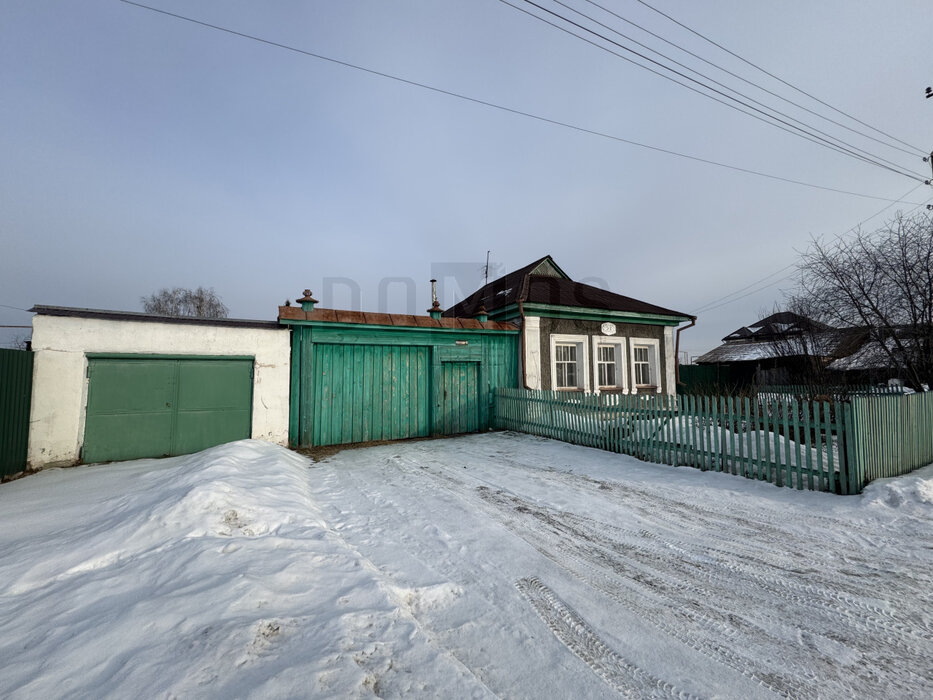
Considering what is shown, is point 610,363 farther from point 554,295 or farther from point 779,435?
point 779,435

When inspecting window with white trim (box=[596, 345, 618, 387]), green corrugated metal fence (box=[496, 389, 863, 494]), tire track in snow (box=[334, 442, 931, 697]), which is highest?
window with white trim (box=[596, 345, 618, 387])

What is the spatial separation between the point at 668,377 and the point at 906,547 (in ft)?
35.7

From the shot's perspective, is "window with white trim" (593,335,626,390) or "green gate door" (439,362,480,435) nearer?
"green gate door" (439,362,480,435)

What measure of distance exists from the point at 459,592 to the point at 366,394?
722cm

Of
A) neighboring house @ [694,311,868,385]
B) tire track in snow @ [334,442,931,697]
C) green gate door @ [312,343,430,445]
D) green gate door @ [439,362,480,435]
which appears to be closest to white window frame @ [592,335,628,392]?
green gate door @ [439,362,480,435]

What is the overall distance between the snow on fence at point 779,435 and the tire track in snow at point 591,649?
15.2 ft

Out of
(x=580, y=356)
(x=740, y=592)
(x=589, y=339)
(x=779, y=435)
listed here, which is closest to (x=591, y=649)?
(x=740, y=592)

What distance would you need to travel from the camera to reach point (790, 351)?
1397 cm

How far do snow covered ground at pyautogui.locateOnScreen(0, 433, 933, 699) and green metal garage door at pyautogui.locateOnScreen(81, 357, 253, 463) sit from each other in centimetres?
227

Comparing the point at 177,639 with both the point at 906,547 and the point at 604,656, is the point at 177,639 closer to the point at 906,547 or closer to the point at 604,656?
the point at 604,656

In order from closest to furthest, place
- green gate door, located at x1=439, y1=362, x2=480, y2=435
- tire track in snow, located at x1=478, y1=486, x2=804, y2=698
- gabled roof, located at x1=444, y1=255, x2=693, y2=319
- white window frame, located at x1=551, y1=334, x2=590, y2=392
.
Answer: tire track in snow, located at x1=478, y1=486, x2=804, y2=698
green gate door, located at x1=439, y1=362, x2=480, y2=435
white window frame, located at x1=551, y1=334, x2=590, y2=392
gabled roof, located at x1=444, y1=255, x2=693, y2=319

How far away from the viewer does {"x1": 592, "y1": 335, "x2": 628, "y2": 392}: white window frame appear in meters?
12.9

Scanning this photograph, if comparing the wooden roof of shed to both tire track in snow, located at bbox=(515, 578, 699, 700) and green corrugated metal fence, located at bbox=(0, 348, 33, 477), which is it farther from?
tire track in snow, located at bbox=(515, 578, 699, 700)

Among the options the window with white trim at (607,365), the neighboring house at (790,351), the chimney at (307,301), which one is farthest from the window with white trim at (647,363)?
the chimney at (307,301)
